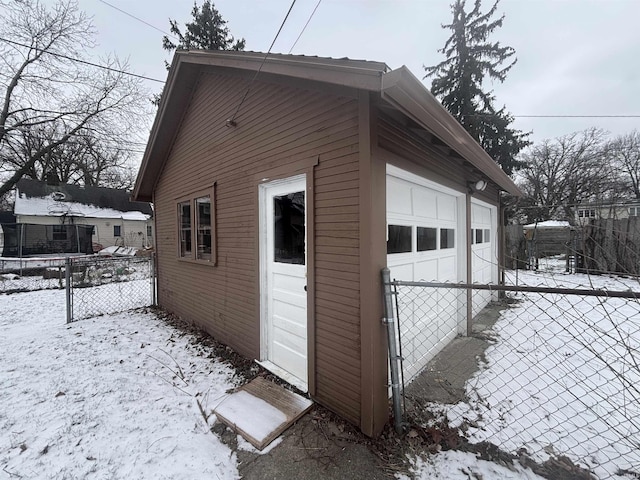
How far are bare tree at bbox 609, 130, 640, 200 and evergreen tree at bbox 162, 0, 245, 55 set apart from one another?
25.5m

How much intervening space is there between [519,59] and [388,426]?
1502 centimetres

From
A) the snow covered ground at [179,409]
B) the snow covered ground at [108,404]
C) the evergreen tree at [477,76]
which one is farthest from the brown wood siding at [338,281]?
the evergreen tree at [477,76]

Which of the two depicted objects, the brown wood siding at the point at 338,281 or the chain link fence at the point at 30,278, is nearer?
the brown wood siding at the point at 338,281

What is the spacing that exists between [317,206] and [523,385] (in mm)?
2837

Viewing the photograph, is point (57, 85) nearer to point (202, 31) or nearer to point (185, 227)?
point (202, 31)

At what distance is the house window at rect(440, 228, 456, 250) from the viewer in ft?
12.7

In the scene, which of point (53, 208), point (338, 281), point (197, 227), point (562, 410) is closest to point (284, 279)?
point (338, 281)

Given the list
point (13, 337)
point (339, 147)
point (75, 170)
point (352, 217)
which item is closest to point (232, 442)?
point (352, 217)

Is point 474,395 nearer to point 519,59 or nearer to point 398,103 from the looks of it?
point 398,103

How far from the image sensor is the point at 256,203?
128 inches

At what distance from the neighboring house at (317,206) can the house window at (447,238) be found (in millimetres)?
34

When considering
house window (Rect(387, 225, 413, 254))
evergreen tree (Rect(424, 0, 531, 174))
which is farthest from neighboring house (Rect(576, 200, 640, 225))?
evergreen tree (Rect(424, 0, 531, 174))

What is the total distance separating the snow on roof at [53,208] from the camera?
1628 centimetres

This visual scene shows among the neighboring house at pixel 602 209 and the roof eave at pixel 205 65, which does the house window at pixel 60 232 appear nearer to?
the roof eave at pixel 205 65
